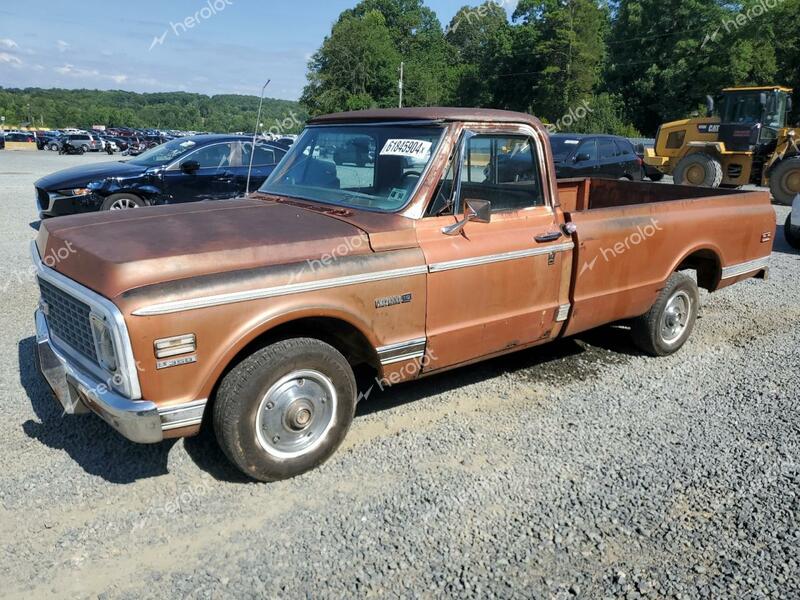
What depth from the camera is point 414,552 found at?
9.64 feet

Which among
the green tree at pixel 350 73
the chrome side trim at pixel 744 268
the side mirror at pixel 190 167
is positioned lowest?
the chrome side trim at pixel 744 268

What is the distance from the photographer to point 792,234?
10164 mm

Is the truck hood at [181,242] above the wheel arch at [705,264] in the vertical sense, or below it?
above

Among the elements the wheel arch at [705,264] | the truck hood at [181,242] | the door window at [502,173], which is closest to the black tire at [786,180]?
the wheel arch at [705,264]

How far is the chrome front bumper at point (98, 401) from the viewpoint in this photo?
9.42 feet

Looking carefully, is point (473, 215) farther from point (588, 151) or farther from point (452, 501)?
point (588, 151)

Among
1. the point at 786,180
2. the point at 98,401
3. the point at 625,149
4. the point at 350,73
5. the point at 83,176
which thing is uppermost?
the point at 350,73

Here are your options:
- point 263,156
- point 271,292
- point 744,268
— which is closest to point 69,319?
point 271,292

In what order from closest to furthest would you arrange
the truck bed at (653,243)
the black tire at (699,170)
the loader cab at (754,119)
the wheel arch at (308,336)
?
the wheel arch at (308,336) < the truck bed at (653,243) < the loader cab at (754,119) < the black tire at (699,170)

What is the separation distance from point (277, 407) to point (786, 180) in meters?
16.5

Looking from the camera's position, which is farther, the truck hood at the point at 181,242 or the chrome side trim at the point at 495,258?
the chrome side trim at the point at 495,258

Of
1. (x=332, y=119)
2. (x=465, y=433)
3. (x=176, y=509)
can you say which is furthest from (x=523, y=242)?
(x=176, y=509)

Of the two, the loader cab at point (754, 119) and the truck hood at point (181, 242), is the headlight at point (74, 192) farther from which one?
the loader cab at point (754, 119)

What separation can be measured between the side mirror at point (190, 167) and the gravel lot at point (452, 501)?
5.53m
